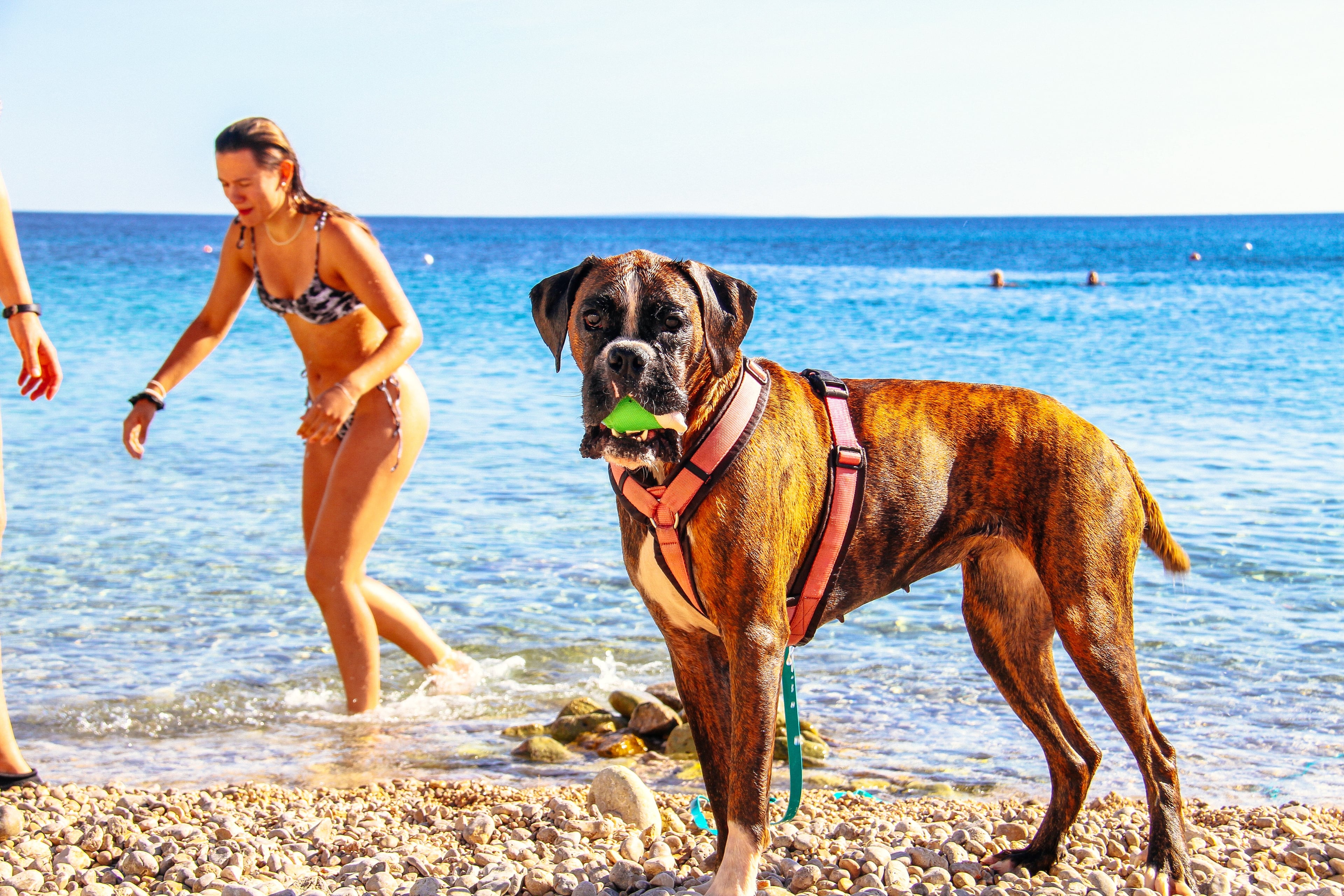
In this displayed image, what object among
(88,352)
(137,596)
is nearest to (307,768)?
(137,596)

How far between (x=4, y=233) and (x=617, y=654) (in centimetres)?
383

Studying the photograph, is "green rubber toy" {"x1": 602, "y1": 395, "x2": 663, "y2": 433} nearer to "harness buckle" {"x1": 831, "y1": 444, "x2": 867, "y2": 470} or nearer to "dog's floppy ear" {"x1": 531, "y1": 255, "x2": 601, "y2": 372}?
"dog's floppy ear" {"x1": 531, "y1": 255, "x2": 601, "y2": 372}

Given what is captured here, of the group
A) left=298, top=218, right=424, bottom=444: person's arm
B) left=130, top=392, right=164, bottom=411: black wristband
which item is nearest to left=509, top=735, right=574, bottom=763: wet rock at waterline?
left=298, top=218, right=424, bottom=444: person's arm

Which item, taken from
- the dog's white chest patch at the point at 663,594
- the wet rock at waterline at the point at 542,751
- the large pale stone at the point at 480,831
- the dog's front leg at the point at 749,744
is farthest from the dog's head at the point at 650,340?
the wet rock at waterline at the point at 542,751

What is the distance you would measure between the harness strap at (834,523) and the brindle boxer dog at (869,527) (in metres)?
0.03

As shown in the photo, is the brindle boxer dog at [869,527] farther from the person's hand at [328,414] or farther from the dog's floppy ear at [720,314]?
the person's hand at [328,414]

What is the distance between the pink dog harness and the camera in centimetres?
280

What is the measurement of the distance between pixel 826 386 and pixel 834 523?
0.38 metres

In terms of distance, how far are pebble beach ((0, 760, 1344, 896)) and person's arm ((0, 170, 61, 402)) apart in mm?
1433

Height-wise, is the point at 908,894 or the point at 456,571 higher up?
the point at 908,894

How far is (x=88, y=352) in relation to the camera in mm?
20812

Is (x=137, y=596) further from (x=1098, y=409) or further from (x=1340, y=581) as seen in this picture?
(x=1098, y=409)

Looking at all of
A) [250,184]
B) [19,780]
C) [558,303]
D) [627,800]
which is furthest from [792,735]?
[250,184]

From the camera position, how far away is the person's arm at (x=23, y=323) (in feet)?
13.2
